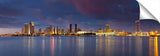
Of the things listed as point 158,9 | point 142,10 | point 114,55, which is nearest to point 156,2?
point 158,9

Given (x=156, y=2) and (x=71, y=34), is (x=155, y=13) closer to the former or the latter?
(x=156, y=2)

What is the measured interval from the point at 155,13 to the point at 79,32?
151 m

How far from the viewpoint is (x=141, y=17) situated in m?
2.15

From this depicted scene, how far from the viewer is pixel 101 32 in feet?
509

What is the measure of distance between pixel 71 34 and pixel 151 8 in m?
152

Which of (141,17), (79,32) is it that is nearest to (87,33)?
(79,32)

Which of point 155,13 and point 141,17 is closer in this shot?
point 155,13

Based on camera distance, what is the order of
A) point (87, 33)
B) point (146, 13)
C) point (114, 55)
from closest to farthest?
point (146, 13) → point (114, 55) → point (87, 33)

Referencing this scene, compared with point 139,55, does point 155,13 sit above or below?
above

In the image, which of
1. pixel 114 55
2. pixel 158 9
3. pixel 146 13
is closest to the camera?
pixel 158 9

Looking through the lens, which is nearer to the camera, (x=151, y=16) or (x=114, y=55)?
(x=151, y=16)

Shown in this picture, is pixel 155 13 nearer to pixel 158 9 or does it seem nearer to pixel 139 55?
pixel 158 9

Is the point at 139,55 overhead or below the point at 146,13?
below

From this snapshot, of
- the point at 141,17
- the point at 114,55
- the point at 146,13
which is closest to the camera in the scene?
the point at 146,13
